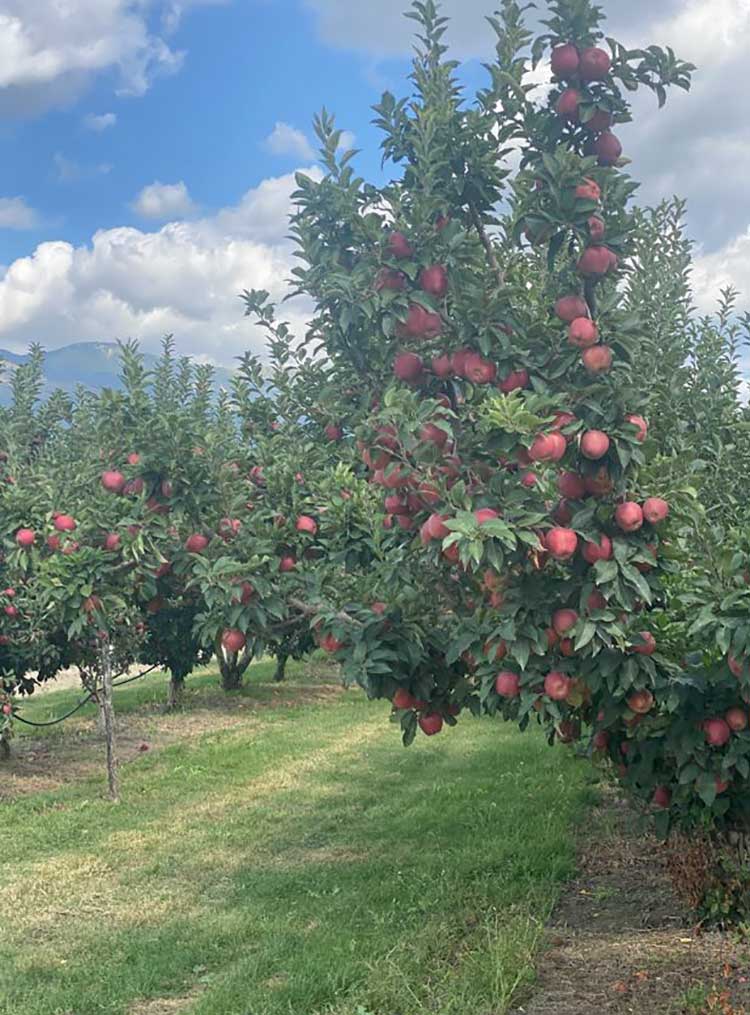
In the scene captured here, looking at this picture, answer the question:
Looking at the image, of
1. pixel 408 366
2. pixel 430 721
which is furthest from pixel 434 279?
pixel 430 721

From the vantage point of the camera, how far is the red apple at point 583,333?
163 inches

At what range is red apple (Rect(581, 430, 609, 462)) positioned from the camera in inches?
154

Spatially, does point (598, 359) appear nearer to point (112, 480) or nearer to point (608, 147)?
point (608, 147)

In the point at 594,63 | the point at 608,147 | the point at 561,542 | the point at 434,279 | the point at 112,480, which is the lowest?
the point at 561,542

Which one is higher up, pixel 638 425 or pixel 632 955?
pixel 638 425

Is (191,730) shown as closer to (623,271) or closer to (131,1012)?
(131,1012)

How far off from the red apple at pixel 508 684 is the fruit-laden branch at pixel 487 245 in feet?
5.91

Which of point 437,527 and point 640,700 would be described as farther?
point 640,700

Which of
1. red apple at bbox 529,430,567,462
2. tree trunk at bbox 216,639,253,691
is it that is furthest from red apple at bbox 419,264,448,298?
tree trunk at bbox 216,639,253,691

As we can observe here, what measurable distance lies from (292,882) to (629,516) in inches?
177

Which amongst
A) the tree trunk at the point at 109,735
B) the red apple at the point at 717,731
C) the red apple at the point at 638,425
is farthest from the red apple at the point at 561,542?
the tree trunk at the point at 109,735

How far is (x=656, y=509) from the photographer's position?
13.0 ft

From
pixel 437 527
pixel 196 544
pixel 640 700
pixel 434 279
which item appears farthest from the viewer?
pixel 196 544

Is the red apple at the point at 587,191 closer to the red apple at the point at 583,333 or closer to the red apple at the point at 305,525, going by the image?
the red apple at the point at 583,333
